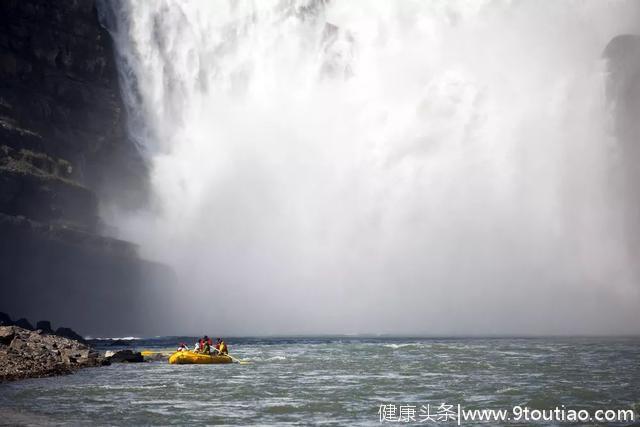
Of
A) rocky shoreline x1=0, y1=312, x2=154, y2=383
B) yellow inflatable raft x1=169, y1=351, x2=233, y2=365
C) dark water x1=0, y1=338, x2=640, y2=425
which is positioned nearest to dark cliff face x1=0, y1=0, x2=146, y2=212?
rocky shoreline x1=0, y1=312, x2=154, y2=383

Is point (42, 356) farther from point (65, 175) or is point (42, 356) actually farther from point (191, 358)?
point (65, 175)

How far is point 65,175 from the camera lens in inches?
5290

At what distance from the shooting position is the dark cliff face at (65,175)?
398ft

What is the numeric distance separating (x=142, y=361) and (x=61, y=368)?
15014 mm

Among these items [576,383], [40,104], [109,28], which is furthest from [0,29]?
[576,383]

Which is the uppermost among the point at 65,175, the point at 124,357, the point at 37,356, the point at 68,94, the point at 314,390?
the point at 68,94

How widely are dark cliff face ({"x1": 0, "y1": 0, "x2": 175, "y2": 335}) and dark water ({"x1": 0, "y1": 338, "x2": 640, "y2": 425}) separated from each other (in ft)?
212

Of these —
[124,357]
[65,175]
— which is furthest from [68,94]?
[124,357]

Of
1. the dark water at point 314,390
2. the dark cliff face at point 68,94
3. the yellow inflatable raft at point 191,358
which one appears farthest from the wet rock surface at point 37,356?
the dark cliff face at point 68,94

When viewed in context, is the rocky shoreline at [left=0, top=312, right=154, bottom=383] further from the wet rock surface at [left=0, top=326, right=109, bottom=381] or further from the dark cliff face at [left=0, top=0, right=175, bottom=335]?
the dark cliff face at [left=0, top=0, right=175, bottom=335]

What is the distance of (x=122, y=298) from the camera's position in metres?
136

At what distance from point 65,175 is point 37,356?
3283 inches

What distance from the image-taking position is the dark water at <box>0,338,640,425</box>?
3572cm

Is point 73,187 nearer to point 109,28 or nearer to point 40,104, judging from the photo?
point 40,104
